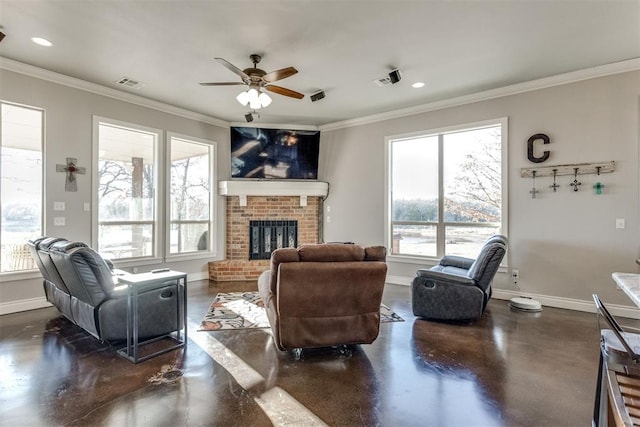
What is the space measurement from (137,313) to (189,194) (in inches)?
130

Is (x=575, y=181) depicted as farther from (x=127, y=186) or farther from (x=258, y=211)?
(x=127, y=186)

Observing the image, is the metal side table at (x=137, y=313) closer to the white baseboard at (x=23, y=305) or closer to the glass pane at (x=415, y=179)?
the white baseboard at (x=23, y=305)

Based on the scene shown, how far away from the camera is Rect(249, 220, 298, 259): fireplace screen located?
6.26 meters

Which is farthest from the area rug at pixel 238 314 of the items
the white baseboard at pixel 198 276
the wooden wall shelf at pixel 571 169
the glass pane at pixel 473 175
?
the wooden wall shelf at pixel 571 169

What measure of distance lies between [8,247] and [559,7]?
20.8 feet

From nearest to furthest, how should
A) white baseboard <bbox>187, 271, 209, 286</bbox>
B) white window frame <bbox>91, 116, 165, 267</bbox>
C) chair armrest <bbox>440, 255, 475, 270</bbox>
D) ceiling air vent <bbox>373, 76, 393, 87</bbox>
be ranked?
ceiling air vent <bbox>373, 76, 393, 87</bbox> < chair armrest <bbox>440, 255, 475, 270</bbox> < white window frame <bbox>91, 116, 165, 267</bbox> < white baseboard <bbox>187, 271, 209, 286</bbox>

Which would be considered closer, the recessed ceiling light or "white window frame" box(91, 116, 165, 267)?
the recessed ceiling light

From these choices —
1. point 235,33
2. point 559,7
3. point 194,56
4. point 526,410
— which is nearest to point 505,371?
point 526,410

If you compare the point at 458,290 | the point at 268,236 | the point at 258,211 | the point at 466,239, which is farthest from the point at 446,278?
the point at 258,211

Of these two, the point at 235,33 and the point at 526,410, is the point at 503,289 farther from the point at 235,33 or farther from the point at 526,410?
the point at 235,33

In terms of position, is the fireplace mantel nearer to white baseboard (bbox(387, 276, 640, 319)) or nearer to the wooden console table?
white baseboard (bbox(387, 276, 640, 319))

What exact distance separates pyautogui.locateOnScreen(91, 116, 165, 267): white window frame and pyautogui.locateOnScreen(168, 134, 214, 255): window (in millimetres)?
179

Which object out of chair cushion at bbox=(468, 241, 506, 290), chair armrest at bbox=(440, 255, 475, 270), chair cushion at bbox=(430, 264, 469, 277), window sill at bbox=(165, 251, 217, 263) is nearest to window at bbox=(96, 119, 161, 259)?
window sill at bbox=(165, 251, 217, 263)

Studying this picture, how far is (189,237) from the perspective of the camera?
18.8 feet
